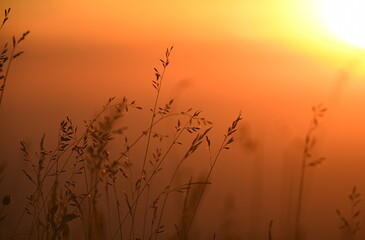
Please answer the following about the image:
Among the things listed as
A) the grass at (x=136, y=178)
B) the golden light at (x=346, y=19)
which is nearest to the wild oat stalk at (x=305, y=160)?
the grass at (x=136, y=178)

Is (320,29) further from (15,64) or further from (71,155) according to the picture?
(15,64)

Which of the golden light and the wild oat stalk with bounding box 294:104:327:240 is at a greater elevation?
the golden light

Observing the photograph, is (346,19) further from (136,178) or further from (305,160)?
(136,178)

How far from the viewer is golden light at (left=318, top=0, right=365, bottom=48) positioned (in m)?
1.53

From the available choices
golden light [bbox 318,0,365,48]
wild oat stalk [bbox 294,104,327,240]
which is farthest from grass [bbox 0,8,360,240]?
golden light [bbox 318,0,365,48]

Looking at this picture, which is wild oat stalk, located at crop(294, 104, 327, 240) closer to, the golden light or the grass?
the grass

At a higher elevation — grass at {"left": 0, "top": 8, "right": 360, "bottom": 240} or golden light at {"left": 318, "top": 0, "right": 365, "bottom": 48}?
golden light at {"left": 318, "top": 0, "right": 365, "bottom": 48}

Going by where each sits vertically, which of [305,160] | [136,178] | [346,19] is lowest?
[136,178]

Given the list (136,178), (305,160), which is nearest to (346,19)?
(305,160)

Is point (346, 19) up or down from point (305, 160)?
up

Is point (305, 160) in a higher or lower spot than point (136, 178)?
higher

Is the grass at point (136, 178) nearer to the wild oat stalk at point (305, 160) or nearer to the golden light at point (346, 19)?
the wild oat stalk at point (305, 160)

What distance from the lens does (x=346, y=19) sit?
60.7 inches

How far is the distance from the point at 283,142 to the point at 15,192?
3.11 ft
